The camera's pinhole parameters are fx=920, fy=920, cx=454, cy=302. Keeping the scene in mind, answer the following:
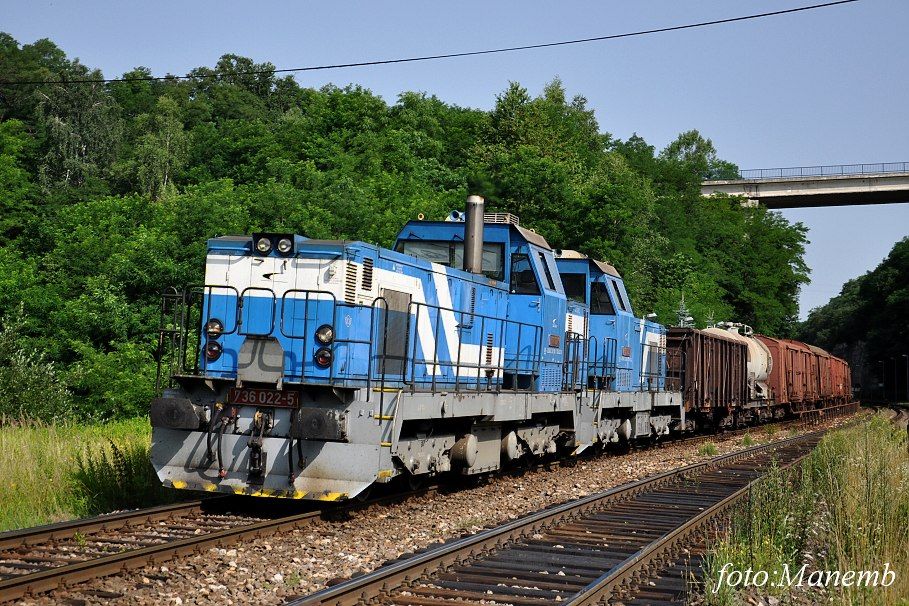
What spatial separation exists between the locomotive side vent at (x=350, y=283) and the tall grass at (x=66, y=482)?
3.42m

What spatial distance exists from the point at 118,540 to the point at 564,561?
3810mm

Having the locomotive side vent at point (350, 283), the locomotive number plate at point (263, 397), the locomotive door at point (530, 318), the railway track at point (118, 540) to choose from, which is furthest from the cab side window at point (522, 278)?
the locomotive number plate at point (263, 397)

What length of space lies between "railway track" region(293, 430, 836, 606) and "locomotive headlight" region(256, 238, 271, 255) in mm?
3820

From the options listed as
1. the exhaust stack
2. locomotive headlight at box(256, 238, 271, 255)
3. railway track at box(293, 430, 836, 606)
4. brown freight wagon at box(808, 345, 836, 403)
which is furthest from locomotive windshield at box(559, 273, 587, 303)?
brown freight wagon at box(808, 345, 836, 403)

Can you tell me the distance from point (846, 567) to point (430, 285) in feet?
19.6

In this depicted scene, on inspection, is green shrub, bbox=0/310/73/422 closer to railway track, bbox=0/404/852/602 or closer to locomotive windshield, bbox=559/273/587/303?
locomotive windshield, bbox=559/273/587/303

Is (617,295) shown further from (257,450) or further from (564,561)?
(564,561)

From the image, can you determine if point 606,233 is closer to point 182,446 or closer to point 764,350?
point 764,350

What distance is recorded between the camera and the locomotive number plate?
364 inches

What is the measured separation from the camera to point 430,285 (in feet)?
37.7

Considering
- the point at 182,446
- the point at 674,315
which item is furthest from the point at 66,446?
the point at 674,315

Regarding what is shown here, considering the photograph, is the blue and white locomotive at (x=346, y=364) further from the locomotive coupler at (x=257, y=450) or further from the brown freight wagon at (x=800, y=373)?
the brown freight wagon at (x=800, y=373)

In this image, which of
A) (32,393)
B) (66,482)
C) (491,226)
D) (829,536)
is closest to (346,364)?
(66,482)

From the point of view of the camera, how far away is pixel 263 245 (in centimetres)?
998
